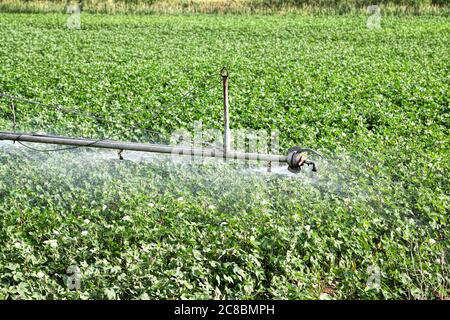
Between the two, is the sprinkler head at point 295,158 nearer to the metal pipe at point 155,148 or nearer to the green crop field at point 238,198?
the metal pipe at point 155,148

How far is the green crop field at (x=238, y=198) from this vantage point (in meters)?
4.98

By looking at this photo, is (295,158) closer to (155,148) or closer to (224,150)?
(224,150)

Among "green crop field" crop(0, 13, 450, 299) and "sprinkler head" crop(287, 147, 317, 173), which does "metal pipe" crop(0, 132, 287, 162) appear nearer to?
"sprinkler head" crop(287, 147, 317, 173)

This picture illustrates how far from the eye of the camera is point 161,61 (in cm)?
1700

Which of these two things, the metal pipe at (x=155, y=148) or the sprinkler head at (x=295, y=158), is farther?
the sprinkler head at (x=295, y=158)

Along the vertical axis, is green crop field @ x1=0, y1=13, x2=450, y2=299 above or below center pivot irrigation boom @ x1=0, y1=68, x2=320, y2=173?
below

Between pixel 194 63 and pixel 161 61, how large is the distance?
1049 millimetres

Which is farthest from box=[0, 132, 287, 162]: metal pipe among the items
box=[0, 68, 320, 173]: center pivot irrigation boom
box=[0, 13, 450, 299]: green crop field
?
box=[0, 13, 450, 299]: green crop field

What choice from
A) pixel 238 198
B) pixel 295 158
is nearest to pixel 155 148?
pixel 295 158

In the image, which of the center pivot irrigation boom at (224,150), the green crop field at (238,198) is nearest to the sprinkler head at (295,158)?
the center pivot irrigation boom at (224,150)

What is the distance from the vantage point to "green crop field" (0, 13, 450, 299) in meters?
4.98

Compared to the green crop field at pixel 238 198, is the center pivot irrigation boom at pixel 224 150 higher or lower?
higher

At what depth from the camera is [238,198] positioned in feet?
21.1
